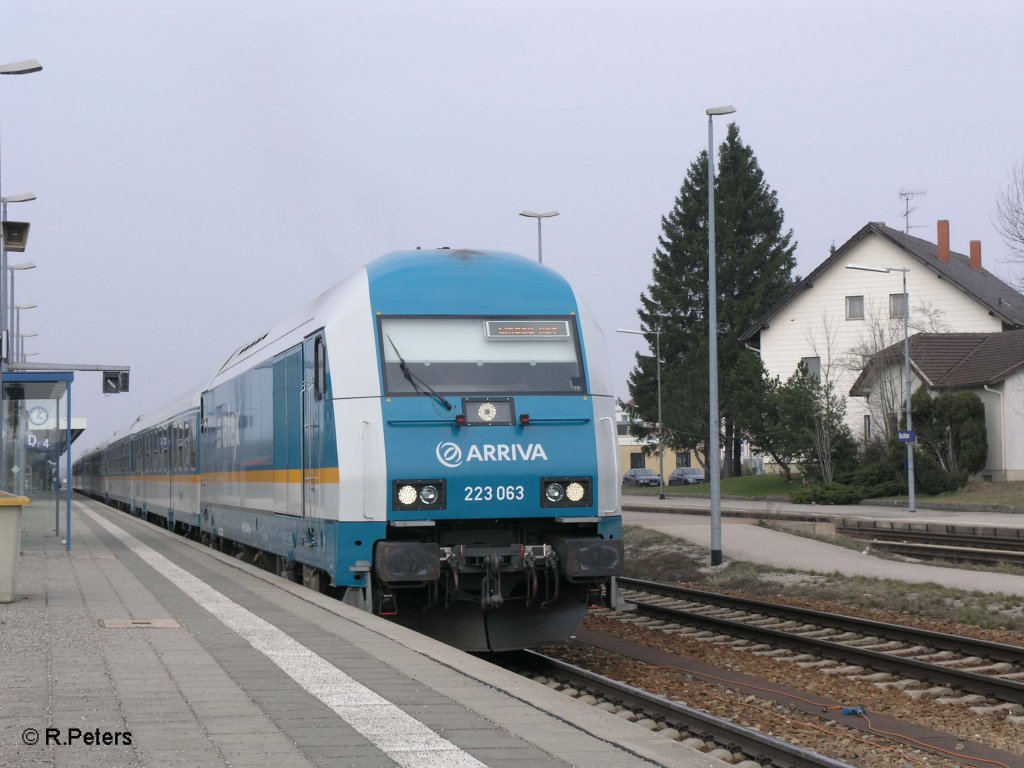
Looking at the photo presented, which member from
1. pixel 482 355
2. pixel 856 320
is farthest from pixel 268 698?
pixel 856 320

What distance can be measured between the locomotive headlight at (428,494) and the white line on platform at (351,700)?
1555 millimetres

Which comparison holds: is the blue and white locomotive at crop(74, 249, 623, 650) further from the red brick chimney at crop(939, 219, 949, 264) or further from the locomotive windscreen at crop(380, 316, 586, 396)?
the red brick chimney at crop(939, 219, 949, 264)

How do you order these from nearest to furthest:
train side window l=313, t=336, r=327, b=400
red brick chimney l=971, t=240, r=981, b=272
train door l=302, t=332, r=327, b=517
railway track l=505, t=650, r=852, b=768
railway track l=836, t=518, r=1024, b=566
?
1. railway track l=505, t=650, r=852, b=768
2. train side window l=313, t=336, r=327, b=400
3. train door l=302, t=332, r=327, b=517
4. railway track l=836, t=518, r=1024, b=566
5. red brick chimney l=971, t=240, r=981, b=272

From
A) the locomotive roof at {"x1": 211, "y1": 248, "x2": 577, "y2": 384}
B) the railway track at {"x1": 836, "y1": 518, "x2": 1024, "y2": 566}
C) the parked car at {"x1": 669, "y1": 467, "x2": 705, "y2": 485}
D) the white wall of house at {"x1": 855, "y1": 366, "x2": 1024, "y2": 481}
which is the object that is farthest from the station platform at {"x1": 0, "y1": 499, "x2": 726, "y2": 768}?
the parked car at {"x1": 669, "y1": 467, "x2": 705, "y2": 485}

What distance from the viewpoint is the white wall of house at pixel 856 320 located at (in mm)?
55812

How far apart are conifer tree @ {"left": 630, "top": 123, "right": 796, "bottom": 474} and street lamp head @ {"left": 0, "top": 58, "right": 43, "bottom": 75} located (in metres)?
49.9

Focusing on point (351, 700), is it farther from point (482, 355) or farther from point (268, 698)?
point (482, 355)

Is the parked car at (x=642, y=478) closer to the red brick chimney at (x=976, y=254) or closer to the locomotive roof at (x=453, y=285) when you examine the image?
the red brick chimney at (x=976, y=254)

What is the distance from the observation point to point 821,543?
964 inches

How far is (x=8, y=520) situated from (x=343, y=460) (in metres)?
3.79

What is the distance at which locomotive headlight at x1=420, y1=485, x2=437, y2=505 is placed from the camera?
35.9ft

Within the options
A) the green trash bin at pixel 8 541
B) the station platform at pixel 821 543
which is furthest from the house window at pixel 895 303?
the green trash bin at pixel 8 541

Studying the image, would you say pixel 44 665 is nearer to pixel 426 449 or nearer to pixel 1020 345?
pixel 426 449

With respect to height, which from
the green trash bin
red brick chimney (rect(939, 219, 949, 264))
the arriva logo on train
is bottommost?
the green trash bin
